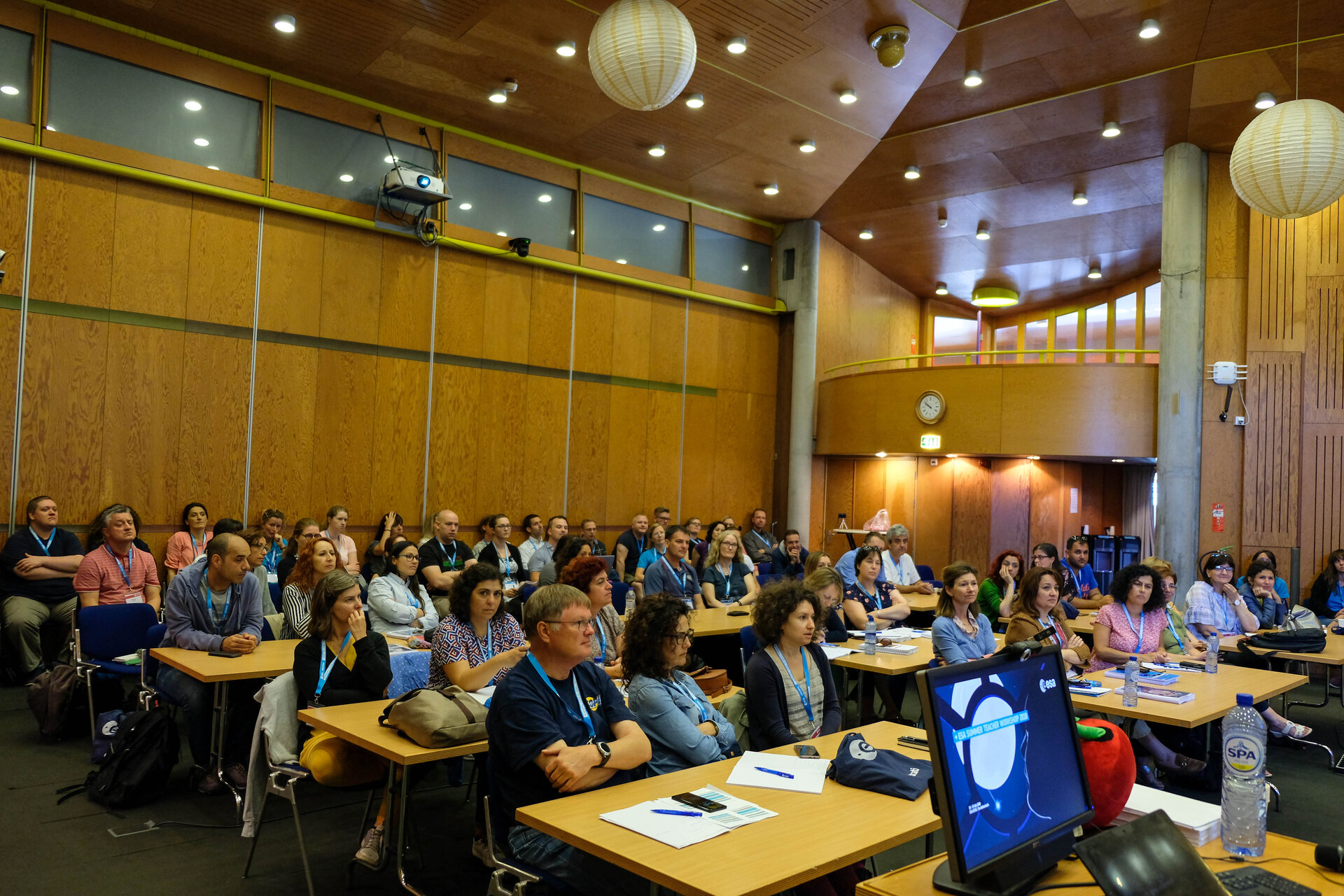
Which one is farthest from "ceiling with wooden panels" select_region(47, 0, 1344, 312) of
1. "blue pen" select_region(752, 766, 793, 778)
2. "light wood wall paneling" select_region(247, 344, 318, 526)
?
"blue pen" select_region(752, 766, 793, 778)

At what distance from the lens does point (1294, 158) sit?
584 cm

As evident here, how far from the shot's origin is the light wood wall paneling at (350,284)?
954 centimetres

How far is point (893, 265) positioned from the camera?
16.1m

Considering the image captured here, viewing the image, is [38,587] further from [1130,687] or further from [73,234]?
[1130,687]

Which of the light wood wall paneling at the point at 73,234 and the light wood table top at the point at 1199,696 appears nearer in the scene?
the light wood table top at the point at 1199,696

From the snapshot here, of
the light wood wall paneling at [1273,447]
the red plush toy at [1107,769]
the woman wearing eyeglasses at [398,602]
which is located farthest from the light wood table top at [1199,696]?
the light wood wall paneling at [1273,447]

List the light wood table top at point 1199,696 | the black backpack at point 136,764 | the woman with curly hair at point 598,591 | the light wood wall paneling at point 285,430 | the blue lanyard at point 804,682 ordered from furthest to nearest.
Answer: the light wood wall paneling at point 285,430
the woman with curly hair at point 598,591
the black backpack at point 136,764
the light wood table top at point 1199,696
the blue lanyard at point 804,682

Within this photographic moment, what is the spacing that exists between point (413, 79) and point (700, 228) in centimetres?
480

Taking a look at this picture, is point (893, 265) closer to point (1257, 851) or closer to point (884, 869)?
point (884, 869)

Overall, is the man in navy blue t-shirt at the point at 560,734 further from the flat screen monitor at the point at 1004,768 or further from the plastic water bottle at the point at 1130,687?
the plastic water bottle at the point at 1130,687

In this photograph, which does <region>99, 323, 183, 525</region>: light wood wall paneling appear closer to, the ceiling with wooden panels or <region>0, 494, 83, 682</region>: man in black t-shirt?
<region>0, 494, 83, 682</region>: man in black t-shirt

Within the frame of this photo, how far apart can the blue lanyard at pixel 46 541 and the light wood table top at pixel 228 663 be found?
3.11 meters

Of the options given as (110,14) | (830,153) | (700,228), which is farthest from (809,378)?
(110,14)

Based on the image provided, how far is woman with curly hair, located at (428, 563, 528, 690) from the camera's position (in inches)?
172
